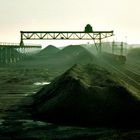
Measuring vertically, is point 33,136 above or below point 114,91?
below

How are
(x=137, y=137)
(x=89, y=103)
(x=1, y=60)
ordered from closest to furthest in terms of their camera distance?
(x=137, y=137) → (x=89, y=103) → (x=1, y=60)

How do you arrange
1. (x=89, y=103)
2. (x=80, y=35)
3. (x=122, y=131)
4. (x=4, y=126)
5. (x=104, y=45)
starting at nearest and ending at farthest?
1. (x=122, y=131)
2. (x=4, y=126)
3. (x=89, y=103)
4. (x=80, y=35)
5. (x=104, y=45)

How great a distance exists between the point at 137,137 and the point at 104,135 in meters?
1.43

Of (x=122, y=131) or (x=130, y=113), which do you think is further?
(x=130, y=113)

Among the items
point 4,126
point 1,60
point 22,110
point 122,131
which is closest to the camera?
point 122,131

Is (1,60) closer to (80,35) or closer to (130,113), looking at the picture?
(80,35)

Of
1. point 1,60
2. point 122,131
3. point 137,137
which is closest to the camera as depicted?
point 137,137

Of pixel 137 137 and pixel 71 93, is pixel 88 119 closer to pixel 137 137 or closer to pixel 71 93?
pixel 71 93

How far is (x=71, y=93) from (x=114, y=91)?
86.3 inches

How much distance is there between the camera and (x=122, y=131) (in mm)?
17422

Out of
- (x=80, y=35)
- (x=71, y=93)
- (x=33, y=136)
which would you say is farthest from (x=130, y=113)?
(x=80, y=35)

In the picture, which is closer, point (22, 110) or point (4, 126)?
point (4, 126)

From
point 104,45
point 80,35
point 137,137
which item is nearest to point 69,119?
point 137,137

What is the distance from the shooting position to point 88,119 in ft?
63.9
